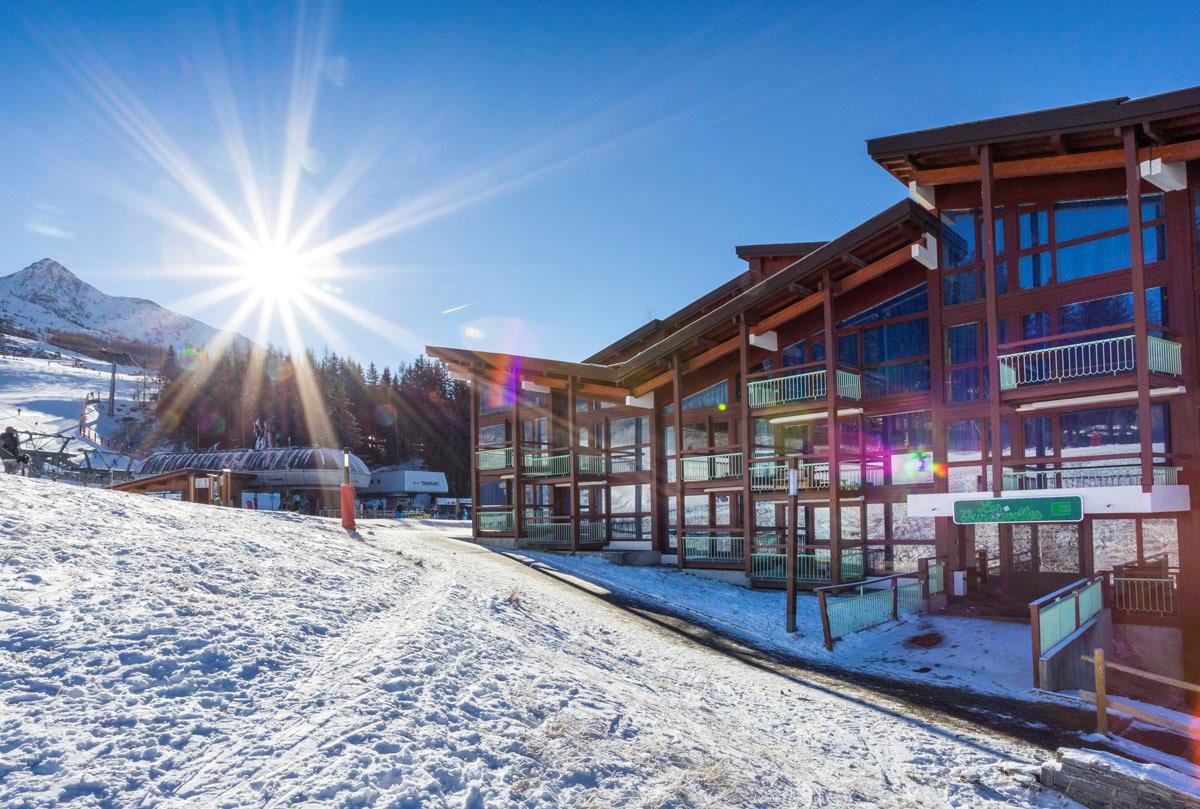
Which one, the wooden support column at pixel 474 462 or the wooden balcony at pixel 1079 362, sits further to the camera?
the wooden support column at pixel 474 462

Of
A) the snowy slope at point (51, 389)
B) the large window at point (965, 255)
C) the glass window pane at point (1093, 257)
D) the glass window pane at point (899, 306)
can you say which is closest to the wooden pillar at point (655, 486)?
the glass window pane at point (899, 306)

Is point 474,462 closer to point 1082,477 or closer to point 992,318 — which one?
point 992,318

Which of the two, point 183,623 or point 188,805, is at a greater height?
point 183,623

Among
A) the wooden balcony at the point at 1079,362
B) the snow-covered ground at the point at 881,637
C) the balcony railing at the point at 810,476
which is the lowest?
the snow-covered ground at the point at 881,637

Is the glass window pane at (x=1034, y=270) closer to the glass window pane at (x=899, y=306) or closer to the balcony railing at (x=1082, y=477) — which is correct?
the glass window pane at (x=899, y=306)

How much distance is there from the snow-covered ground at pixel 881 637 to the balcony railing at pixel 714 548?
210 centimetres

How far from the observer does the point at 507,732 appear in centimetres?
678

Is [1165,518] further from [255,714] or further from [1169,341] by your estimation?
[255,714]

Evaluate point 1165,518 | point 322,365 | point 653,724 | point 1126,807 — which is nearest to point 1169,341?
point 1165,518

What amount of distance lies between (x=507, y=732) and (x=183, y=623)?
3282mm

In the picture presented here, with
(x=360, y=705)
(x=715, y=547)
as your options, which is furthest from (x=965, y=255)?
(x=360, y=705)

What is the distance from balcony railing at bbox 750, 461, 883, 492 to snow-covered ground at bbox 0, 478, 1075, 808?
9.28 meters

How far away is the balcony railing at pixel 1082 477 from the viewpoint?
50.3 ft

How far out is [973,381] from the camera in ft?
61.3
